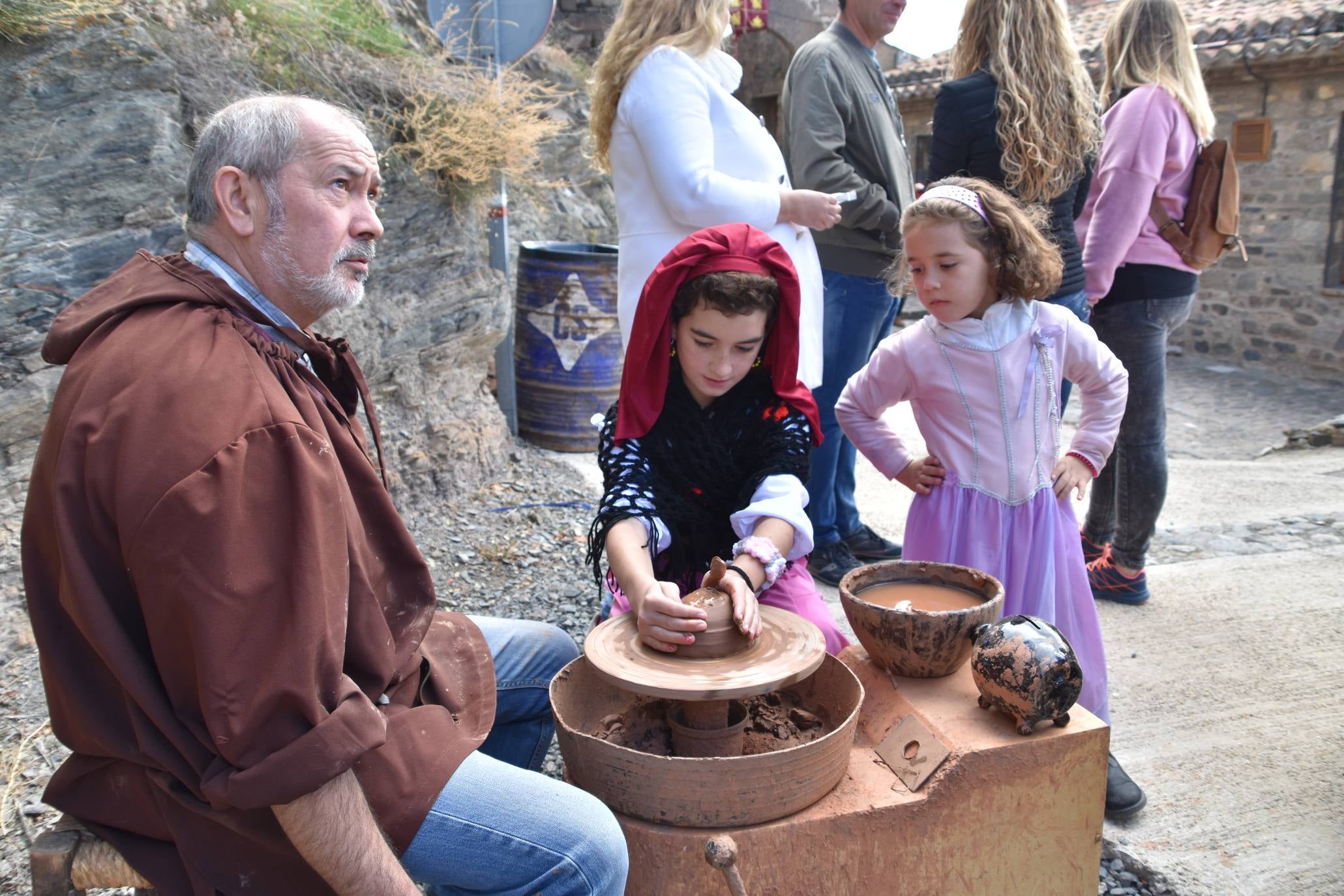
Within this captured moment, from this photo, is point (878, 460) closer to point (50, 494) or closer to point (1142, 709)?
point (1142, 709)

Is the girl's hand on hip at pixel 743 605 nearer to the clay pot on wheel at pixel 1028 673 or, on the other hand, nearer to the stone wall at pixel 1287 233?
the clay pot on wheel at pixel 1028 673

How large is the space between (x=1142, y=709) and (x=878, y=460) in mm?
1240

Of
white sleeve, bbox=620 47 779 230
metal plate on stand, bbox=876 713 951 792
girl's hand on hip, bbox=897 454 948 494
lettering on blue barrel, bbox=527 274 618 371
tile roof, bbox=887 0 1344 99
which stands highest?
tile roof, bbox=887 0 1344 99

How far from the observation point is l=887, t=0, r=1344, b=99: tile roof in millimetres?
10094

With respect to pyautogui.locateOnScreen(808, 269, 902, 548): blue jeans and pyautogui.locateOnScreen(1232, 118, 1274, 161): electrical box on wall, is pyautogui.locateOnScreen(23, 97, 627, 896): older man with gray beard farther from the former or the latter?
pyautogui.locateOnScreen(1232, 118, 1274, 161): electrical box on wall

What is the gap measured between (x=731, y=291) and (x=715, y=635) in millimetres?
798

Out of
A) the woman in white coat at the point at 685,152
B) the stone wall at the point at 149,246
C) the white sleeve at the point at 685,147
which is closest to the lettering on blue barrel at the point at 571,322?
the stone wall at the point at 149,246

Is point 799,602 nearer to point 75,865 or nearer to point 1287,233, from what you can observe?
point 75,865

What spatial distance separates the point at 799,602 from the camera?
2289 mm

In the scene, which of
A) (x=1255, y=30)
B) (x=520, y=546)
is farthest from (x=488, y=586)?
(x=1255, y=30)

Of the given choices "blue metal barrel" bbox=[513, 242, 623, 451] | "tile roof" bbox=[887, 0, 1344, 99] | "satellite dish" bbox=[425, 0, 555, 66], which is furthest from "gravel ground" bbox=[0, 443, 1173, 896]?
"tile roof" bbox=[887, 0, 1344, 99]

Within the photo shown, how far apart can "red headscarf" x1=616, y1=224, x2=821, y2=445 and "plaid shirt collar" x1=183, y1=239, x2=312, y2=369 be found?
0.82 metres

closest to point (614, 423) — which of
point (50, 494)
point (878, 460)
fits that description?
point (878, 460)

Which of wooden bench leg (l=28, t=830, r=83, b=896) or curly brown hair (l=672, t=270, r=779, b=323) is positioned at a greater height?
curly brown hair (l=672, t=270, r=779, b=323)
